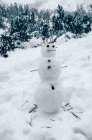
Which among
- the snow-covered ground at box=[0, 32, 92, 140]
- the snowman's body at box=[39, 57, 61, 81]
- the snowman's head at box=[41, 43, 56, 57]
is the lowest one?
the snow-covered ground at box=[0, 32, 92, 140]

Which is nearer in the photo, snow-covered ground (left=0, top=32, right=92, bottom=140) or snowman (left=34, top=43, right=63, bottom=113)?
snow-covered ground (left=0, top=32, right=92, bottom=140)

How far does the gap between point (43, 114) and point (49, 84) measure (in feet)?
2.05

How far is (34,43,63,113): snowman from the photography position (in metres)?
3.83

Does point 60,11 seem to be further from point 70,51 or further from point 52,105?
point 52,105

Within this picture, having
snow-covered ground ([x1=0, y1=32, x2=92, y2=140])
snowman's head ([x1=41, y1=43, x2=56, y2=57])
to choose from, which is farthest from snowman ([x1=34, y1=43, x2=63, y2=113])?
snow-covered ground ([x1=0, y1=32, x2=92, y2=140])

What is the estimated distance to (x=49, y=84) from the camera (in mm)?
3947

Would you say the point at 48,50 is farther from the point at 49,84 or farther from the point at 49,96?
the point at 49,96

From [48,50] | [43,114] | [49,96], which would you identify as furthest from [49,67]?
[43,114]

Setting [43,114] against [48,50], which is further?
[43,114]

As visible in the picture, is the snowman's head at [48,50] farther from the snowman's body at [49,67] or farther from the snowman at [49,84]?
the snowman's body at [49,67]

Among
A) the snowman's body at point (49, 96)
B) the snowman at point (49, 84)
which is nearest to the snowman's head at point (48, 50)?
the snowman at point (49, 84)

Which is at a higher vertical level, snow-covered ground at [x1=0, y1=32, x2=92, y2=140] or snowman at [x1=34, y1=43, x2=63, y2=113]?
snowman at [x1=34, y1=43, x2=63, y2=113]

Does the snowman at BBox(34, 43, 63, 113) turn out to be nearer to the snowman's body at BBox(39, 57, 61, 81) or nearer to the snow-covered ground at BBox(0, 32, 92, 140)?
the snowman's body at BBox(39, 57, 61, 81)

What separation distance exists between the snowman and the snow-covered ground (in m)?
0.25
